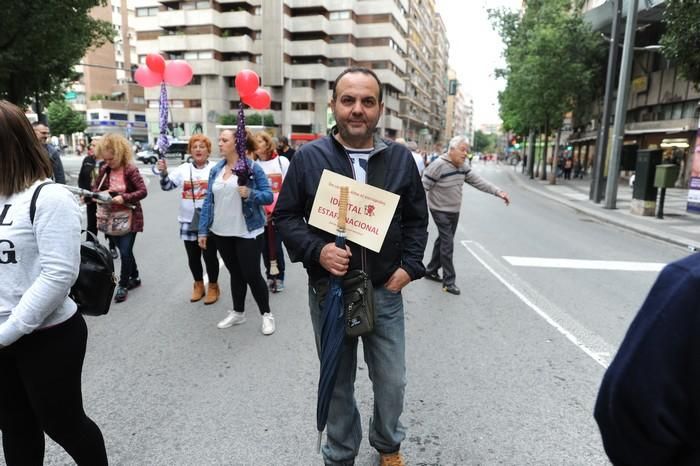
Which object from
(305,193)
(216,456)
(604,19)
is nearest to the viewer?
(305,193)

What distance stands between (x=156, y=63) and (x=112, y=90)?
3334 inches

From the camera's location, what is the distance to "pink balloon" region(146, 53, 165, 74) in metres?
6.33

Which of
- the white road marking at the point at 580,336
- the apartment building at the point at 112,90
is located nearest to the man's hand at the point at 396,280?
the white road marking at the point at 580,336

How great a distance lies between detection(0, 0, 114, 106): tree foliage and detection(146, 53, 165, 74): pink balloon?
11528 mm

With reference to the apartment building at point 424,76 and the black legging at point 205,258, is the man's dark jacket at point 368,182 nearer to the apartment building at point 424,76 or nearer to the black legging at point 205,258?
the black legging at point 205,258

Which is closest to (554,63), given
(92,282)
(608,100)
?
(608,100)

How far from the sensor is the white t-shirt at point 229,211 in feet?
14.7

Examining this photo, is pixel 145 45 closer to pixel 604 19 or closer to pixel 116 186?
pixel 604 19

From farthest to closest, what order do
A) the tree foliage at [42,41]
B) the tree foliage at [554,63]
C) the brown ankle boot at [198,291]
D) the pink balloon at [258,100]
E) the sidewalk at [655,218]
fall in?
the tree foliage at [554,63]
the tree foliage at [42,41]
the sidewalk at [655,218]
the pink balloon at [258,100]
the brown ankle boot at [198,291]

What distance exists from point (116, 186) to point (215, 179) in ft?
5.36

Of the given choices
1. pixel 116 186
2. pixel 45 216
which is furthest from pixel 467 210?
pixel 45 216

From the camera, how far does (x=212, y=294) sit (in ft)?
18.0

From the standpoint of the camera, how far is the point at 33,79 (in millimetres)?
20906

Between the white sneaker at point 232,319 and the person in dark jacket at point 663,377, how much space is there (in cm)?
410
